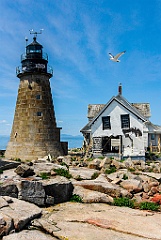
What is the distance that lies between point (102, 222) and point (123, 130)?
1985 centimetres

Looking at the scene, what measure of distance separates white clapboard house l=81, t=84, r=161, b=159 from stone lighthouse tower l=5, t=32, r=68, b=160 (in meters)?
4.92

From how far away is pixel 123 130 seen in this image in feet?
91.6

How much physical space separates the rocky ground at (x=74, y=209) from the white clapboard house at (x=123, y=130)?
11.6 metres

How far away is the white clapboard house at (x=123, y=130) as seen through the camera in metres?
27.4

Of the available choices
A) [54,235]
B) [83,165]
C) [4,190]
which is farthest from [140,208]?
[83,165]

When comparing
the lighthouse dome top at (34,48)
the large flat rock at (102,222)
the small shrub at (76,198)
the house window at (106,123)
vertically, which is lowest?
the large flat rock at (102,222)

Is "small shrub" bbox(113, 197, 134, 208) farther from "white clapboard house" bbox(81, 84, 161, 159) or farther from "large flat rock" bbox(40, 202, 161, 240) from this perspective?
"white clapboard house" bbox(81, 84, 161, 159)

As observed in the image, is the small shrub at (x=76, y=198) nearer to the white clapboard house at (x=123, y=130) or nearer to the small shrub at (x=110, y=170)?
the small shrub at (x=110, y=170)

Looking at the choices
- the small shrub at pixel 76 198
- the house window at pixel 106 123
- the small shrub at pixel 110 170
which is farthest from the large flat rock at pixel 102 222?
the house window at pixel 106 123

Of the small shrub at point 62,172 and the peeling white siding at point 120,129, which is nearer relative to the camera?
the small shrub at point 62,172

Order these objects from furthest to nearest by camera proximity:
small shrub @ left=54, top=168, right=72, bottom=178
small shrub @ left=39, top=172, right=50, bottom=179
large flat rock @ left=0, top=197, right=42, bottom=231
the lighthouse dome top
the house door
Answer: the lighthouse dome top → the house door → small shrub @ left=54, top=168, right=72, bottom=178 → small shrub @ left=39, top=172, right=50, bottom=179 → large flat rock @ left=0, top=197, right=42, bottom=231

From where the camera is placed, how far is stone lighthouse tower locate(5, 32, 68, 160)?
31172mm

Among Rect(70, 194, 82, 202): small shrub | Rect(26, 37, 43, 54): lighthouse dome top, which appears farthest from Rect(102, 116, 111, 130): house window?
Rect(70, 194, 82, 202): small shrub

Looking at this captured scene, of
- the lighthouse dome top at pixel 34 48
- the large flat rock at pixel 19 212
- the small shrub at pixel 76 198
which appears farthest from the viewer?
the lighthouse dome top at pixel 34 48
